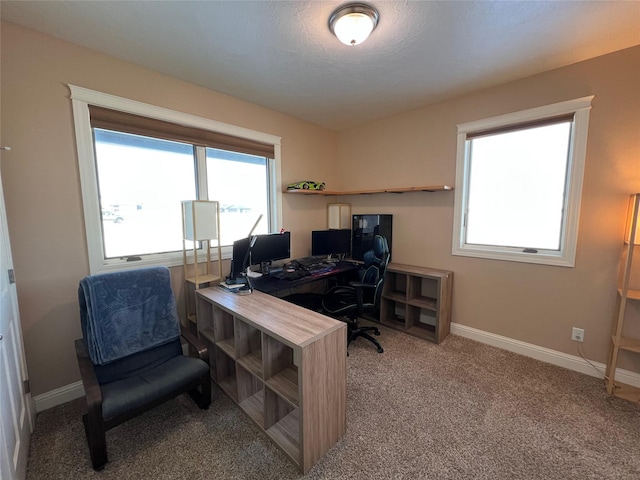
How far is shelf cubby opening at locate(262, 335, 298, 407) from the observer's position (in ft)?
5.30

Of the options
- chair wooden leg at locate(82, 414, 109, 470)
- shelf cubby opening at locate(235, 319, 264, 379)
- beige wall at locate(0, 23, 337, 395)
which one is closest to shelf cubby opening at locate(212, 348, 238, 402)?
shelf cubby opening at locate(235, 319, 264, 379)

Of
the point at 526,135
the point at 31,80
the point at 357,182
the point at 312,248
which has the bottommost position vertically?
the point at 312,248

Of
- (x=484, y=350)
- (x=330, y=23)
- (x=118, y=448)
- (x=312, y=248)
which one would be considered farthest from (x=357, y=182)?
(x=118, y=448)

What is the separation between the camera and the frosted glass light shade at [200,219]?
7.57ft

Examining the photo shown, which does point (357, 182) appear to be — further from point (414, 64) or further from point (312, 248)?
point (414, 64)

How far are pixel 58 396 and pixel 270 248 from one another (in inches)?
81.6

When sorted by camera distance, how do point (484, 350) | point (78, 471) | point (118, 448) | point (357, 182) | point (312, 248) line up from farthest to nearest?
point (357, 182) < point (312, 248) < point (484, 350) < point (118, 448) < point (78, 471)

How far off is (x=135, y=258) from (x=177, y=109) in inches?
55.7

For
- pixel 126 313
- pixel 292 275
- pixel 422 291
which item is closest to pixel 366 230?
pixel 422 291

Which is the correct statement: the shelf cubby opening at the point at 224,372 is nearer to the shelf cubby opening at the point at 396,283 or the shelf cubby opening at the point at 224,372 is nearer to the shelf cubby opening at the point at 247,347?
the shelf cubby opening at the point at 247,347

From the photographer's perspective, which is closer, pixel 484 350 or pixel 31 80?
pixel 31 80

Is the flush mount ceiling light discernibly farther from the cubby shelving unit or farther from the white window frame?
the cubby shelving unit

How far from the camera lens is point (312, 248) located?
11.8ft

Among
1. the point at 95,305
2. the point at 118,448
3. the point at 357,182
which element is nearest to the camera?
the point at 118,448
